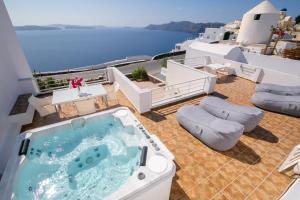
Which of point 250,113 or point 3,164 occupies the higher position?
point 250,113

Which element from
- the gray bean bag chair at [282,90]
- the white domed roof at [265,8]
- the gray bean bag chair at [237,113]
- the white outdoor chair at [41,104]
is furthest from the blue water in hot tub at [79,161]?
the white domed roof at [265,8]

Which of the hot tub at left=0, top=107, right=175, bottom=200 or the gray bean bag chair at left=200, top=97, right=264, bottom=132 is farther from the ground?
the gray bean bag chair at left=200, top=97, right=264, bottom=132

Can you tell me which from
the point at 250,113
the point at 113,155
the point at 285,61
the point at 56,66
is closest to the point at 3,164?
the point at 113,155

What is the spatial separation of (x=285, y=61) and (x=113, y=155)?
38.5 ft

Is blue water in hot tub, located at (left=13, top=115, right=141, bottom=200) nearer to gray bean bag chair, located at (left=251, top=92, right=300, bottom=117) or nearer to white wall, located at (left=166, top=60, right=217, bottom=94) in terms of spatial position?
white wall, located at (left=166, top=60, right=217, bottom=94)

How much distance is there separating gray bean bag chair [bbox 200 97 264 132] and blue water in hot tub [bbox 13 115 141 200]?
2.70 m

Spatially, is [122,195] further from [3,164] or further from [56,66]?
[56,66]

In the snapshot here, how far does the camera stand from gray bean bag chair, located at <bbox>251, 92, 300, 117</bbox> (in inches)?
204

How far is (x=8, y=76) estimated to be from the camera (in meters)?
5.19

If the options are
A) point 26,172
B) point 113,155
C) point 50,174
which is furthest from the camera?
point 113,155

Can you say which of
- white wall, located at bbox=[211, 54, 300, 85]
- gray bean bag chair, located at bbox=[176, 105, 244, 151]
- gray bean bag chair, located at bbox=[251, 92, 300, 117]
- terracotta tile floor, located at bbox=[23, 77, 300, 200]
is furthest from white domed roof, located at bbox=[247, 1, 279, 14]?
gray bean bag chair, located at bbox=[176, 105, 244, 151]

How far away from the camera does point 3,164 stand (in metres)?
3.56

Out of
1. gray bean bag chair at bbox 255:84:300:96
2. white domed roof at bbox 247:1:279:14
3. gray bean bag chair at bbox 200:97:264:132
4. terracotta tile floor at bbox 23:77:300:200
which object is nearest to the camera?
terracotta tile floor at bbox 23:77:300:200

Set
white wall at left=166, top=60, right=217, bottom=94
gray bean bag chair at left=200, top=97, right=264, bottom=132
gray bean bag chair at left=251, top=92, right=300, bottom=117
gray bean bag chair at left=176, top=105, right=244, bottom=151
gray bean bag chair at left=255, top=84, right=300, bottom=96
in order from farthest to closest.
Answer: white wall at left=166, top=60, right=217, bottom=94 < gray bean bag chair at left=255, top=84, right=300, bottom=96 < gray bean bag chair at left=251, top=92, right=300, bottom=117 < gray bean bag chair at left=200, top=97, right=264, bottom=132 < gray bean bag chair at left=176, top=105, right=244, bottom=151
